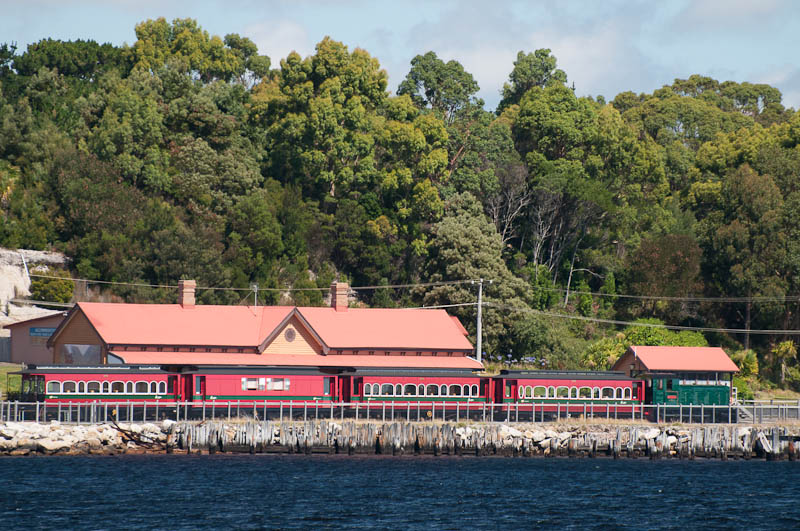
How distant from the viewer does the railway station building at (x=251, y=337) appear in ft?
284

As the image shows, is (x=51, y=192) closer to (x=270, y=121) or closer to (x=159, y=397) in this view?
(x=270, y=121)

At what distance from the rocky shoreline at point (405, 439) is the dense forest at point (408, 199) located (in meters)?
22.8

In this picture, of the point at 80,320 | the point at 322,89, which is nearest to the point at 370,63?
the point at 322,89

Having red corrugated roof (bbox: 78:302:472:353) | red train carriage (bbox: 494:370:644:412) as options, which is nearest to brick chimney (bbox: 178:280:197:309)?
red corrugated roof (bbox: 78:302:472:353)

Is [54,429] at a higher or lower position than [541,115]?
lower

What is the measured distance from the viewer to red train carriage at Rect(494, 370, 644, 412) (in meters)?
83.4

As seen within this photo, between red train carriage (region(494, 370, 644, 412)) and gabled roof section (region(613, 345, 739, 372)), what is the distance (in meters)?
1.96

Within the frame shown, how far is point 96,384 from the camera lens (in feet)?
257

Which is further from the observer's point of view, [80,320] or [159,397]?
[80,320]

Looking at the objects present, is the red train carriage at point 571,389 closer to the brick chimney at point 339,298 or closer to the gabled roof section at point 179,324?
the brick chimney at point 339,298

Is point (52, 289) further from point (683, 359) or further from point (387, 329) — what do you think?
point (683, 359)

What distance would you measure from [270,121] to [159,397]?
53.2m

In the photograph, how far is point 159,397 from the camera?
261 ft

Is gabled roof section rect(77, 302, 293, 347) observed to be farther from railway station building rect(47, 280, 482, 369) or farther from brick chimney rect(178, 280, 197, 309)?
brick chimney rect(178, 280, 197, 309)
